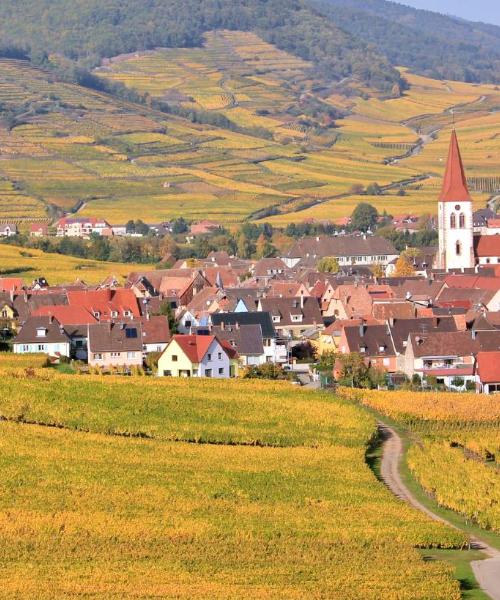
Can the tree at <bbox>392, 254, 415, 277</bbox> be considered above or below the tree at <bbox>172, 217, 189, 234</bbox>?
below

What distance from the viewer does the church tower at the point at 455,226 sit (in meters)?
104

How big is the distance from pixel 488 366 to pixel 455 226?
147 feet

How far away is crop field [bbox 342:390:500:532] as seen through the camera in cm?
3703

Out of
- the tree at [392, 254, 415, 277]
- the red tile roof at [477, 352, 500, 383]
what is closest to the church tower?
the tree at [392, 254, 415, 277]

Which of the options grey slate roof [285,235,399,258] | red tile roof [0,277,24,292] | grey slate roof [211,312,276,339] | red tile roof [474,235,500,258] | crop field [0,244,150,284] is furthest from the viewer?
grey slate roof [285,235,399,258]

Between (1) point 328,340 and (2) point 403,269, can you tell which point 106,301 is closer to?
(1) point 328,340

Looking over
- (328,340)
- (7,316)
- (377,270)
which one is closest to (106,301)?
(7,316)

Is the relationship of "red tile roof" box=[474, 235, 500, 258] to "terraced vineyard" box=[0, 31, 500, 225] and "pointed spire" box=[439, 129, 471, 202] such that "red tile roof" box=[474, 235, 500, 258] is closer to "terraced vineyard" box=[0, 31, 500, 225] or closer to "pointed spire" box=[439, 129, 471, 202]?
"pointed spire" box=[439, 129, 471, 202]

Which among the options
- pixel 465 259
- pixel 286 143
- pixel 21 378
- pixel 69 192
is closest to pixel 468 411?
pixel 21 378

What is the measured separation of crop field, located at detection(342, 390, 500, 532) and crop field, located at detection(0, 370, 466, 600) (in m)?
1.52

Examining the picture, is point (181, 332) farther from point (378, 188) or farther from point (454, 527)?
point (378, 188)

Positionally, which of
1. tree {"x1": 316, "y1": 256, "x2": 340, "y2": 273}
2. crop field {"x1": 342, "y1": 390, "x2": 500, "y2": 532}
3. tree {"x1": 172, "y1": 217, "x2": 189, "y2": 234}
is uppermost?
tree {"x1": 172, "y1": 217, "x2": 189, "y2": 234}

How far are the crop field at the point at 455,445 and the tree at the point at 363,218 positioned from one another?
8530 cm

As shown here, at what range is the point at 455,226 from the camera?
10369 cm
